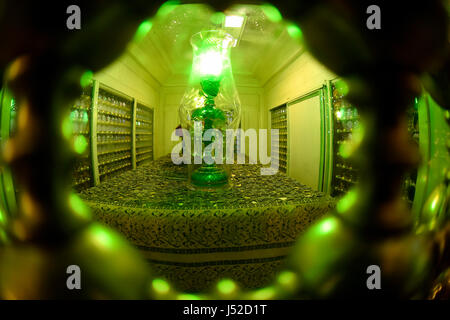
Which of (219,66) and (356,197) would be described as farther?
(219,66)

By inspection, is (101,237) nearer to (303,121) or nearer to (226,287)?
(226,287)

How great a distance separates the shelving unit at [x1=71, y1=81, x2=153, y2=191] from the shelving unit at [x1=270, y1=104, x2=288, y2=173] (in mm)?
189

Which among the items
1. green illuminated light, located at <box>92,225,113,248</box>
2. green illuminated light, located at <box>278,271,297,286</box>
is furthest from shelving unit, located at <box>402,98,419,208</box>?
green illuminated light, located at <box>92,225,113,248</box>

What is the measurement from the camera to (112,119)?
240mm

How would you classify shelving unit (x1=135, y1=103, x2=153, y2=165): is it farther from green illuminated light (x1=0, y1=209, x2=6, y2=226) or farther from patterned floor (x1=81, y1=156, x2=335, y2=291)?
green illuminated light (x1=0, y1=209, x2=6, y2=226)

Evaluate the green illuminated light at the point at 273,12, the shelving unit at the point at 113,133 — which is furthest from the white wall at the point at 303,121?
the shelving unit at the point at 113,133

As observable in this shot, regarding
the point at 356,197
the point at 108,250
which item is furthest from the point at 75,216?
the point at 356,197

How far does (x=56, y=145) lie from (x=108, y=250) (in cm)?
6

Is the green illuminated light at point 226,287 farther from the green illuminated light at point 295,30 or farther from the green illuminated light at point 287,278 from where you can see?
the green illuminated light at point 295,30

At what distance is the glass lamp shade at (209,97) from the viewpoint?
33 centimetres

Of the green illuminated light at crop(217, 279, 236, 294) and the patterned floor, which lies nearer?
the green illuminated light at crop(217, 279, 236, 294)

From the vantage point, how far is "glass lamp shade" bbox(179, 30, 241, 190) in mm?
332

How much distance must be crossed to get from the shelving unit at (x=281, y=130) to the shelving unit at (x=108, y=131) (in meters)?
0.19

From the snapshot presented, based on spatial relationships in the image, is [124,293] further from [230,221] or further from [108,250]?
[230,221]
